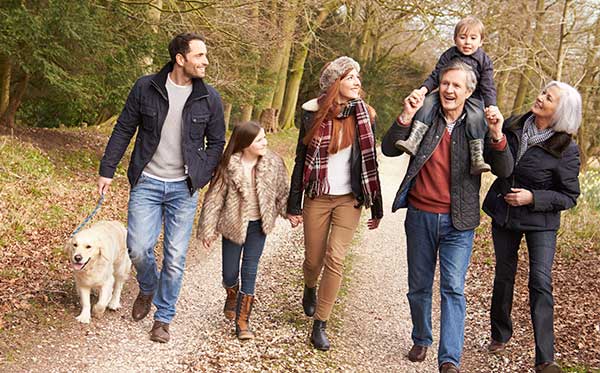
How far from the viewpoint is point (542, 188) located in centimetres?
512

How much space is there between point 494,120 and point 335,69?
1315 mm

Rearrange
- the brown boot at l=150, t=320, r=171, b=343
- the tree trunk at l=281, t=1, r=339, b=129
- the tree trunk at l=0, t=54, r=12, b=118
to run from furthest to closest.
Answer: the tree trunk at l=281, t=1, r=339, b=129, the tree trunk at l=0, t=54, r=12, b=118, the brown boot at l=150, t=320, r=171, b=343

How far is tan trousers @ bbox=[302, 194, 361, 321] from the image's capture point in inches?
203

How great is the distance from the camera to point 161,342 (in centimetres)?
502

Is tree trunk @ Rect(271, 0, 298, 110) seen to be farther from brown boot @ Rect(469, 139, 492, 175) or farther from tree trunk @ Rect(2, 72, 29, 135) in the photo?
brown boot @ Rect(469, 139, 492, 175)

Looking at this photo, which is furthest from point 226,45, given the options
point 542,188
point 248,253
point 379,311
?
point 542,188

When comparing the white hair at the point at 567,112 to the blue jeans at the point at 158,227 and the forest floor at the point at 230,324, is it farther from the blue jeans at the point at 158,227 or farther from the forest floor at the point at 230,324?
the blue jeans at the point at 158,227

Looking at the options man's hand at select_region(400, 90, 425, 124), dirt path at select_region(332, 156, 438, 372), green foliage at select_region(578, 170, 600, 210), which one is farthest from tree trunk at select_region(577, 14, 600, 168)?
man's hand at select_region(400, 90, 425, 124)

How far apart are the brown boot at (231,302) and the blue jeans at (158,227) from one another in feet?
1.83

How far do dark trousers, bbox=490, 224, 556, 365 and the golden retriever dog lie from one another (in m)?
3.25

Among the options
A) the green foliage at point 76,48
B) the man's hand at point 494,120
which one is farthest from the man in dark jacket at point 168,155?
the green foliage at point 76,48

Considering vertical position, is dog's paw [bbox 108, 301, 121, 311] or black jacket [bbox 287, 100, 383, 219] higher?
black jacket [bbox 287, 100, 383, 219]

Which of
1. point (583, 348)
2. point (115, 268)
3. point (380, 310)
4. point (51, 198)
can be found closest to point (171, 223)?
point (115, 268)

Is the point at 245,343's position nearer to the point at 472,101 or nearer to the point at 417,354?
the point at 417,354
